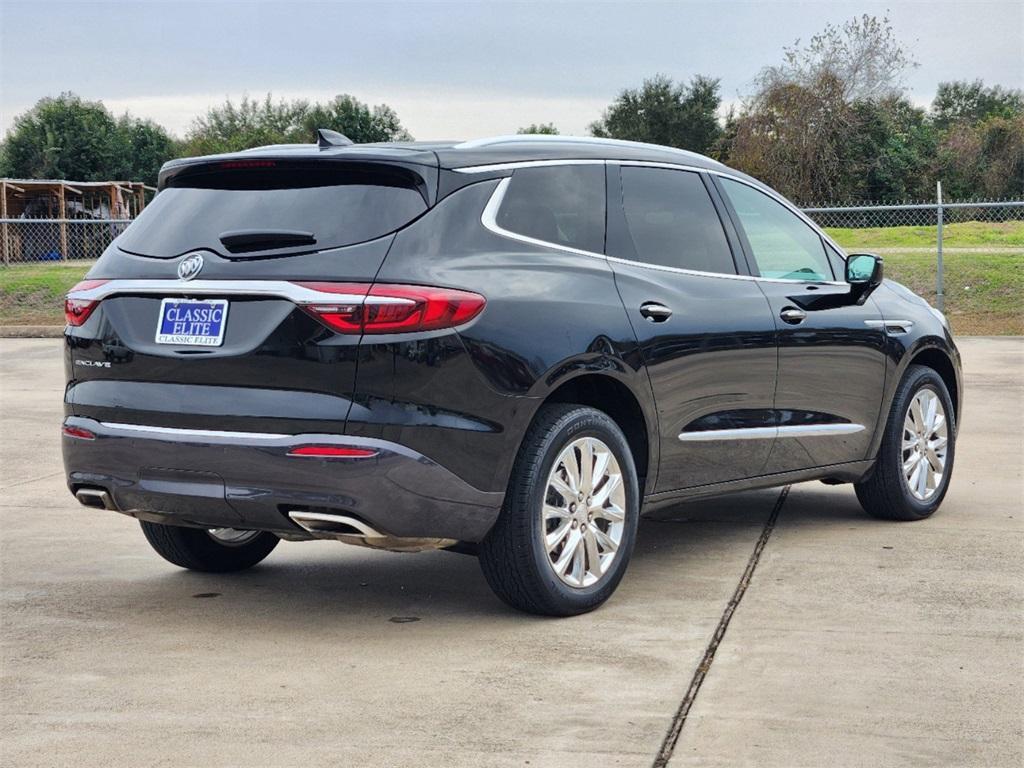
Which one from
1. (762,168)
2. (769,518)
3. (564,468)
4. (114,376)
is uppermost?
(762,168)

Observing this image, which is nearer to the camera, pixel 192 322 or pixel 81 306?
pixel 192 322

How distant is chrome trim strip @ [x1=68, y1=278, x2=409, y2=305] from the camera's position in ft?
16.2

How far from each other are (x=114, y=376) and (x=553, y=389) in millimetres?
1541

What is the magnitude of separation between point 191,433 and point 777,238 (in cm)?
302

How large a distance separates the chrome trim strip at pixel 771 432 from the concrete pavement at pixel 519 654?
20.1 inches

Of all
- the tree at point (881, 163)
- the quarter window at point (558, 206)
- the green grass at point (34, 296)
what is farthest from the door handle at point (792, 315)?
the tree at point (881, 163)

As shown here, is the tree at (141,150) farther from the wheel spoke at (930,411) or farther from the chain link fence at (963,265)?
the wheel spoke at (930,411)

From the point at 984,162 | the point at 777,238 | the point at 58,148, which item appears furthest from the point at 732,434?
the point at 58,148

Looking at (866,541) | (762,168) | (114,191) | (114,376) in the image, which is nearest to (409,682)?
(114,376)

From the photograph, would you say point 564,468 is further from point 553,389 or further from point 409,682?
point 409,682

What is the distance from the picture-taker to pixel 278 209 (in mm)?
5309

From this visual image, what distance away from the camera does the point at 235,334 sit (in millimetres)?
5066

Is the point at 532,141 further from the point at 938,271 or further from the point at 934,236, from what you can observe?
the point at 934,236

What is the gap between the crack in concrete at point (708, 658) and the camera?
404cm
